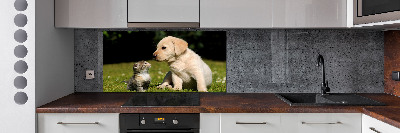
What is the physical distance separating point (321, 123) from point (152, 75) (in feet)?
4.48

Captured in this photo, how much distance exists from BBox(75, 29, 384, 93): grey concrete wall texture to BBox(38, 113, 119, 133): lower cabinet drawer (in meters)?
0.78

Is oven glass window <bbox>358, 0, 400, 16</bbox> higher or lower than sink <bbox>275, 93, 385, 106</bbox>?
higher

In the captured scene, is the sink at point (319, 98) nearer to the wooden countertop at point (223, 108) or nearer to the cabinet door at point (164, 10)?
the wooden countertop at point (223, 108)

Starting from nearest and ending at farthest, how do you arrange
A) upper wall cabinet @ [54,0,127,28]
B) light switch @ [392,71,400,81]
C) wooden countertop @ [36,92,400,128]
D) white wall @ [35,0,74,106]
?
wooden countertop @ [36,92,400,128] < white wall @ [35,0,74,106] < upper wall cabinet @ [54,0,127,28] < light switch @ [392,71,400,81]

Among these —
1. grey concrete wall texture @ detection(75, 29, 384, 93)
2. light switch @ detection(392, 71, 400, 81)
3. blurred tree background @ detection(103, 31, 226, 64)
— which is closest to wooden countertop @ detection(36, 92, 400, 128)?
light switch @ detection(392, 71, 400, 81)

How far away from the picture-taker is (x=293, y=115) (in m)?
2.45

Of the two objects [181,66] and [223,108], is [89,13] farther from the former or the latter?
[223,108]

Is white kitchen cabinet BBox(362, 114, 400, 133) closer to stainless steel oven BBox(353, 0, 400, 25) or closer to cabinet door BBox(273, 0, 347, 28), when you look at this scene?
stainless steel oven BBox(353, 0, 400, 25)

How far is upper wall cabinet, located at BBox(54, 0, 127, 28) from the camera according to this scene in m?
2.75

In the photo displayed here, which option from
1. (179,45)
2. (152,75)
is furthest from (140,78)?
(179,45)

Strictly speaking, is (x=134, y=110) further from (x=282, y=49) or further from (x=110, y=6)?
(x=282, y=49)

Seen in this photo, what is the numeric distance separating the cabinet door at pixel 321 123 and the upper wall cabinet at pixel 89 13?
125 cm
